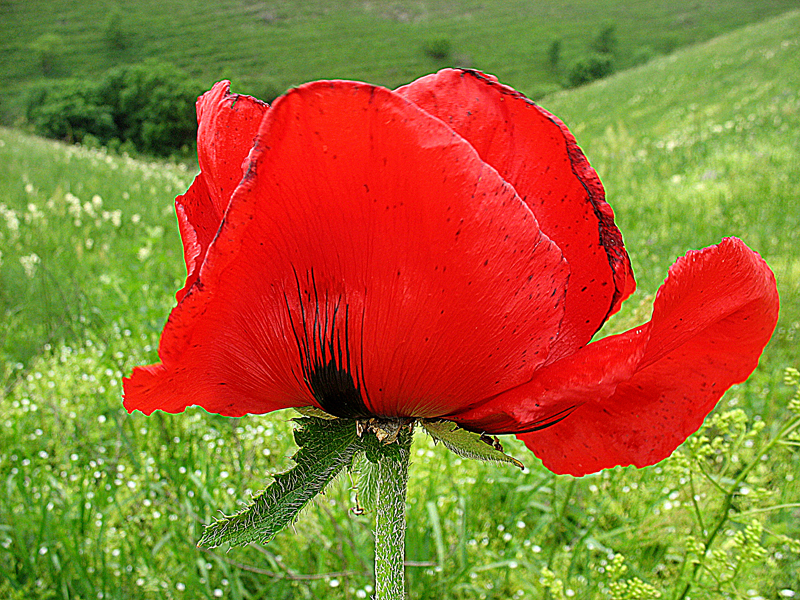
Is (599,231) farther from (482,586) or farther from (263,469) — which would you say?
(263,469)

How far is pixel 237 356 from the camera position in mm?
597

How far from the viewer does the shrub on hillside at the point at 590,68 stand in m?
61.9

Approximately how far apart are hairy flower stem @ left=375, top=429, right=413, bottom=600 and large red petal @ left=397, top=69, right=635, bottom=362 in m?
0.19

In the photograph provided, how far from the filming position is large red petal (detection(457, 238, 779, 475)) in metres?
0.57

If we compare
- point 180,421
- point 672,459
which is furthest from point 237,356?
point 180,421

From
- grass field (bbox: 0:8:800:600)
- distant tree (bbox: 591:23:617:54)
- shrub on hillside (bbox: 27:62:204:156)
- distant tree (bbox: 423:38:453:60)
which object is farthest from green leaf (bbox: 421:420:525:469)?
distant tree (bbox: 423:38:453:60)

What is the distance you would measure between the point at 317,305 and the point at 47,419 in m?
2.56

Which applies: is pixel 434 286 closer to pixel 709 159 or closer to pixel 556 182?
pixel 556 182

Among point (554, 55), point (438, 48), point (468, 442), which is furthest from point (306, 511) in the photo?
point (438, 48)

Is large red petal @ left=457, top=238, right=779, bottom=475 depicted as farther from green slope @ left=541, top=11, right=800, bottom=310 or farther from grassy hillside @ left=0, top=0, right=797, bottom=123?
grassy hillside @ left=0, top=0, right=797, bottom=123

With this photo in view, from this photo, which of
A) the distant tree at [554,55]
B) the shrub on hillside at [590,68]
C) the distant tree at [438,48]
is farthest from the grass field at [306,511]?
the distant tree at [438,48]

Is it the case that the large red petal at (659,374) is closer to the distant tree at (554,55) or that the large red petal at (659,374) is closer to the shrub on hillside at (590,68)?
the shrub on hillside at (590,68)

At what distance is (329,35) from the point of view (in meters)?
73.2

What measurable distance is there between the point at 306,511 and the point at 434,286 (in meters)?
0.30
